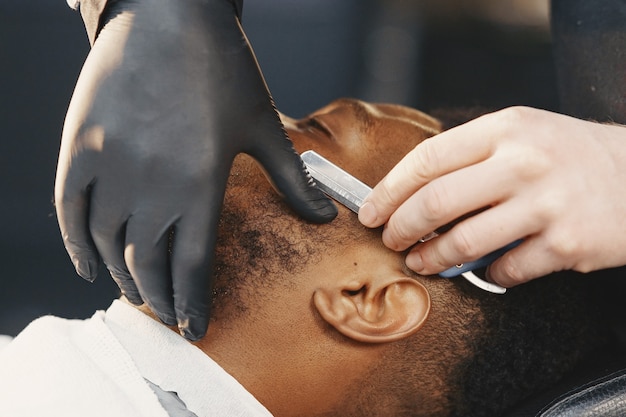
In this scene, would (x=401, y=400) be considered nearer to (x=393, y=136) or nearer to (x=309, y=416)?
(x=309, y=416)

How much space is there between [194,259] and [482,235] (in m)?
0.49

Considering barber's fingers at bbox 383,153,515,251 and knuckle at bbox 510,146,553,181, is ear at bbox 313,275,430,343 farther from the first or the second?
knuckle at bbox 510,146,553,181

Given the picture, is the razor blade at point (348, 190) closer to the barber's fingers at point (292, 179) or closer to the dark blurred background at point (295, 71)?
the barber's fingers at point (292, 179)

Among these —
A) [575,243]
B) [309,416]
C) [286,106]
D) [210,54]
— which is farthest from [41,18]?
[575,243]

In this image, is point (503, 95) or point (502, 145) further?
point (503, 95)

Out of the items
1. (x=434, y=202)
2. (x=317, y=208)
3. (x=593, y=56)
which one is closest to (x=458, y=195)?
(x=434, y=202)

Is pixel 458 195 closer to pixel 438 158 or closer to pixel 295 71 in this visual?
pixel 438 158

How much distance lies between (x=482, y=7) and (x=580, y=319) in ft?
6.12

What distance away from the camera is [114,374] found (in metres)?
1.16

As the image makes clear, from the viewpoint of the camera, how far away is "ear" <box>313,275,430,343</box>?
1218 millimetres

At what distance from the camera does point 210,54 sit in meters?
1.07

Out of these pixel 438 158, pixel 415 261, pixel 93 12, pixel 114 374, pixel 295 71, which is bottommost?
pixel 295 71

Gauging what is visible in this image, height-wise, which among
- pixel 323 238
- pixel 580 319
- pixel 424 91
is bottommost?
pixel 424 91

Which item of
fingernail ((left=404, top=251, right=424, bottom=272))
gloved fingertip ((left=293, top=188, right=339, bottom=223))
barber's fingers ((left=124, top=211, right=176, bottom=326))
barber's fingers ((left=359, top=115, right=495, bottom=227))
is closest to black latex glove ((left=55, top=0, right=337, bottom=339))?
barber's fingers ((left=124, top=211, right=176, bottom=326))
